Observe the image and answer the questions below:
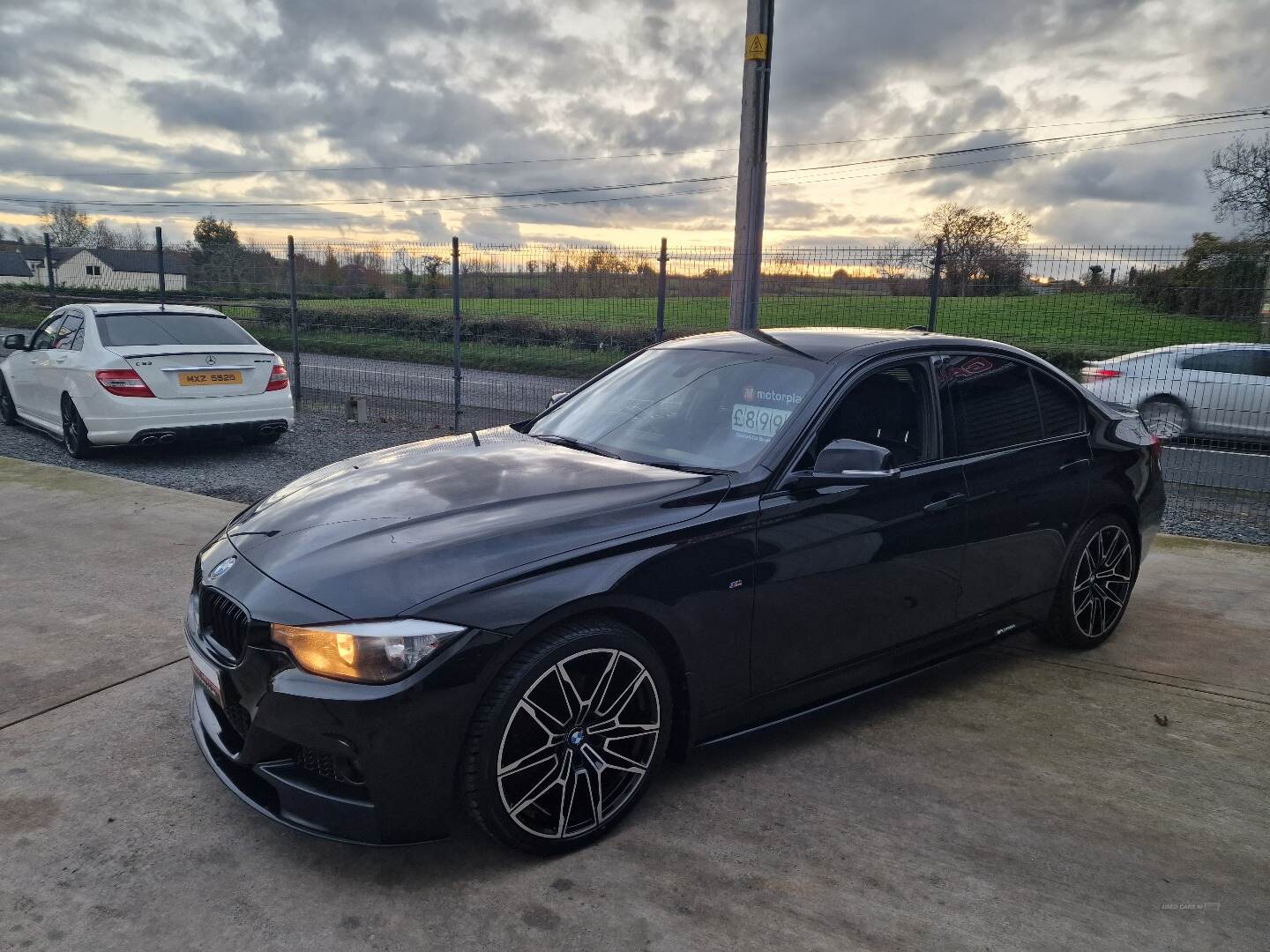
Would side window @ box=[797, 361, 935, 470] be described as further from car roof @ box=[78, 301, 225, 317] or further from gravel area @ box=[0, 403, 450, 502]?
car roof @ box=[78, 301, 225, 317]

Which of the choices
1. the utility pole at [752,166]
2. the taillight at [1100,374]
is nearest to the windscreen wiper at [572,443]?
the utility pole at [752,166]

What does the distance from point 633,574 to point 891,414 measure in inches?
57.4

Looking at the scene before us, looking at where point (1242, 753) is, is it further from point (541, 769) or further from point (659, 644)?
point (541, 769)

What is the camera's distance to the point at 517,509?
2.89 meters

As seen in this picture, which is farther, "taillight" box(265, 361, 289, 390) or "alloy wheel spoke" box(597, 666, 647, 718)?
"taillight" box(265, 361, 289, 390)

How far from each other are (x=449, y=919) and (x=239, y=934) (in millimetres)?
539

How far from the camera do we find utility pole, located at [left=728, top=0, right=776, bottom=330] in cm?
802

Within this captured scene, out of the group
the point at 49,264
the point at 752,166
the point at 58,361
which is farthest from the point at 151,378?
the point at 49,264

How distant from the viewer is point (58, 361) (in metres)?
8.73

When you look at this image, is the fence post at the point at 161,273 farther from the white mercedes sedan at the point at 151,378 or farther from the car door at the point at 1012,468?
the car door at the point at 1012,468

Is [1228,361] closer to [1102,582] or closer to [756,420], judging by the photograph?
[1102,582]

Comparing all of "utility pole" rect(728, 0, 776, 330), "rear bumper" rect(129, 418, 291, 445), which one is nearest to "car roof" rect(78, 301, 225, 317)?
"rear bumper" rect(129, 418, 291, 445)

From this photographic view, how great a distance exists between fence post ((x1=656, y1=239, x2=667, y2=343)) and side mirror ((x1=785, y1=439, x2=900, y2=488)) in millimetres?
6014

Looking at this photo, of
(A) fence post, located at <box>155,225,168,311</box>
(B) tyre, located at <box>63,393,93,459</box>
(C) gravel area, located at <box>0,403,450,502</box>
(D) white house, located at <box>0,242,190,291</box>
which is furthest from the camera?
(D) white house, located at <box>0,242,190,291</box>
